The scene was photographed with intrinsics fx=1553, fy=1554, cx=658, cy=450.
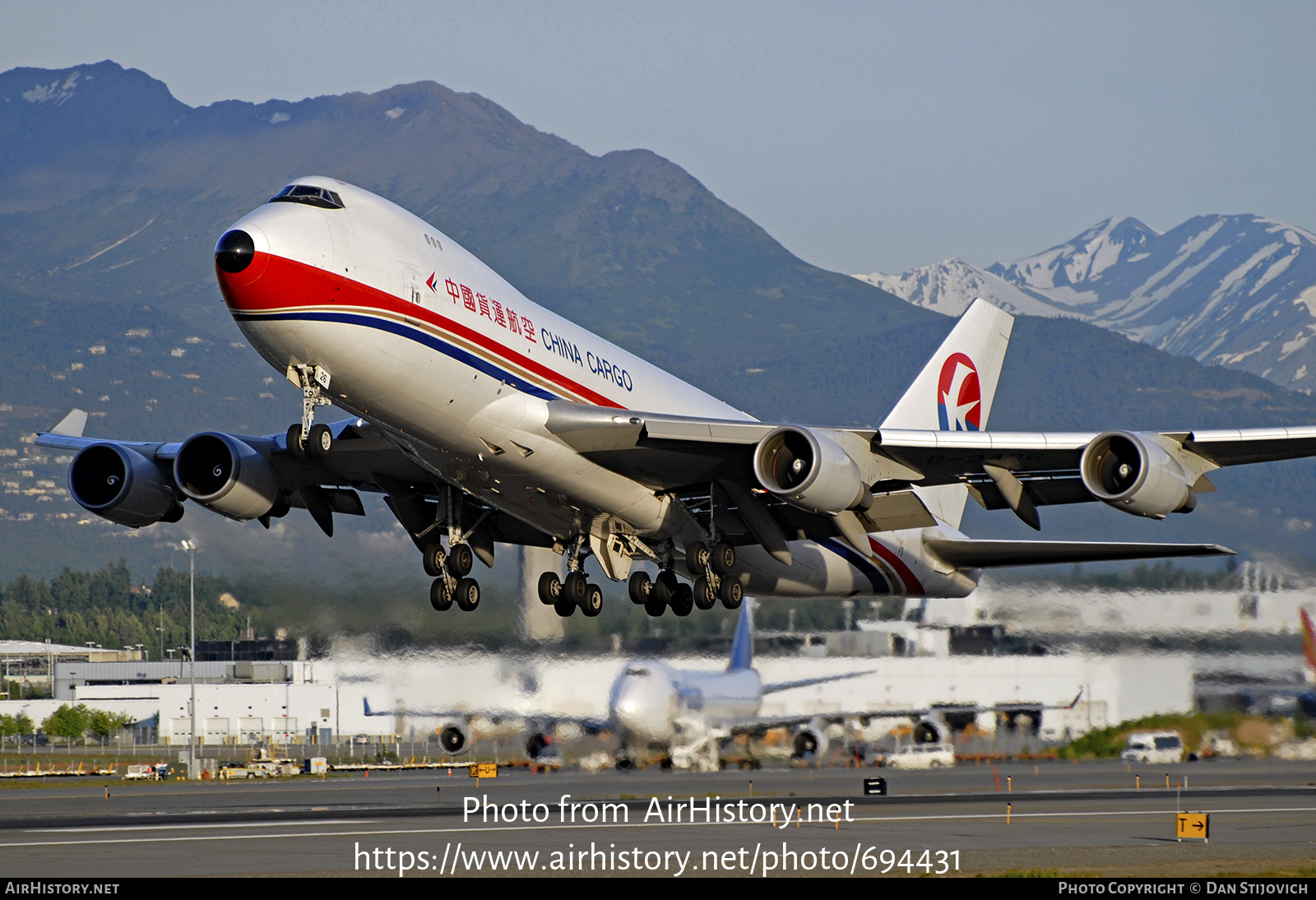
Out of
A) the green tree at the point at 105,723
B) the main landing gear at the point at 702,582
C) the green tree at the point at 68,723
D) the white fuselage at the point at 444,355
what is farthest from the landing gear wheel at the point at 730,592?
the green tree at the point at 68,723

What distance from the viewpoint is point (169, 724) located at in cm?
7950

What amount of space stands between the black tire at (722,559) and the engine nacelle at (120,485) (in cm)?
1167

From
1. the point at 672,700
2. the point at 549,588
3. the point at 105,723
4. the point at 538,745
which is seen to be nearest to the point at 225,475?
the point at 549,588

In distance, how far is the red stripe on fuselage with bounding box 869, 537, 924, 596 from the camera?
35531 millimetres

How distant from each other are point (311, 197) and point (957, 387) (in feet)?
66.4

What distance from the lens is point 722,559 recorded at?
3009 centimetres

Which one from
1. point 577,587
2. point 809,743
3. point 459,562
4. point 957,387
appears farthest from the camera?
point 809,743

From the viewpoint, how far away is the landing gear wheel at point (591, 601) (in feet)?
101

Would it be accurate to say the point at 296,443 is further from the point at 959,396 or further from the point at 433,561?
the point at 959,396

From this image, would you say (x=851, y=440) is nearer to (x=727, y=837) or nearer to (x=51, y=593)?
(x=727, y=837)

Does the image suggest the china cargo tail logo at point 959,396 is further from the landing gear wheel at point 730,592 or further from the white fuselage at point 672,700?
the white fuselage at point 672,700

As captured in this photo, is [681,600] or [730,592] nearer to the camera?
[730,592]

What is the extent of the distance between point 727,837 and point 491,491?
1004 cm

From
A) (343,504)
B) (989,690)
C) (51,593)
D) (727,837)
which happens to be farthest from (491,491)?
(51,593)
